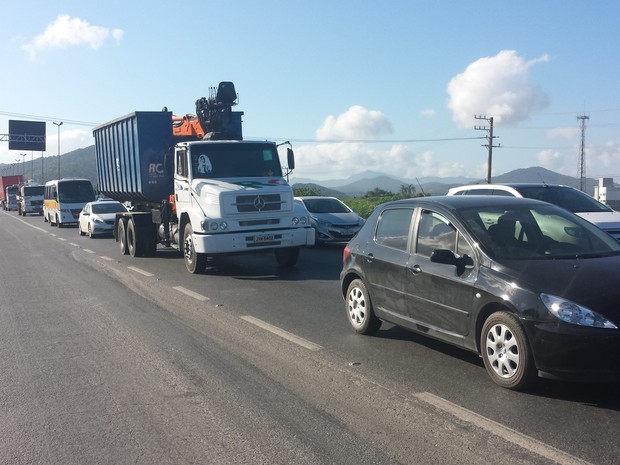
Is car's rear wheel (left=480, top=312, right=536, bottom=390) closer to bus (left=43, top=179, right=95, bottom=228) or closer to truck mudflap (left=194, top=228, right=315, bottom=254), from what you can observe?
truck mudflap (left=194, top=228, right=315, bottom=254)

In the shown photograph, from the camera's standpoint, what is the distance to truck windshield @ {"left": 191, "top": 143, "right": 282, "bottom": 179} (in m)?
13.9

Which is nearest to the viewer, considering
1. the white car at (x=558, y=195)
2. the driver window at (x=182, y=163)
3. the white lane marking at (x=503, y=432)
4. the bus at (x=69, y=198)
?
the white lane marking at (x=503, y=432)

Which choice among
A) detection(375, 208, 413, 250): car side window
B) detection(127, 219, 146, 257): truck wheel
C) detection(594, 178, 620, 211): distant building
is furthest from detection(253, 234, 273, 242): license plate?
detection(594, 178, 620, 211): distant building

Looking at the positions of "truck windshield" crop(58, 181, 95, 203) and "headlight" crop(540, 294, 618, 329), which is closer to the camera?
"headlight" crop(540, 294, 618, 329)

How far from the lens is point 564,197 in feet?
42.0

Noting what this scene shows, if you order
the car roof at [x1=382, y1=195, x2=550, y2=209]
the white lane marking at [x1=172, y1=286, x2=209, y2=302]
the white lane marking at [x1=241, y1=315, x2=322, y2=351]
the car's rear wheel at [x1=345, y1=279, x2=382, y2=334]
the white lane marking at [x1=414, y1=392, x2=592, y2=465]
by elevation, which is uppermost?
the car roof at [x1=382, y1=195, x2=550, y2=209]

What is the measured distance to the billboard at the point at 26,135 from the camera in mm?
62206

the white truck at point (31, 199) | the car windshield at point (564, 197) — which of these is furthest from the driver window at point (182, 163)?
the white truck at point (31, 199)

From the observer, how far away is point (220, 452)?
14.6 ft

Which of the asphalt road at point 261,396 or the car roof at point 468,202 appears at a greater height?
the car roof at point 468,202

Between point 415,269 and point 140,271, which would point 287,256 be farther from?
point 415,269

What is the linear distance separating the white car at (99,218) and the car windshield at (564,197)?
16892mm

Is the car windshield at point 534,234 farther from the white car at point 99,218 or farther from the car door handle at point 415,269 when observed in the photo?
the white car at point 99,218

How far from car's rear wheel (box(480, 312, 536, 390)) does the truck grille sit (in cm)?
806
